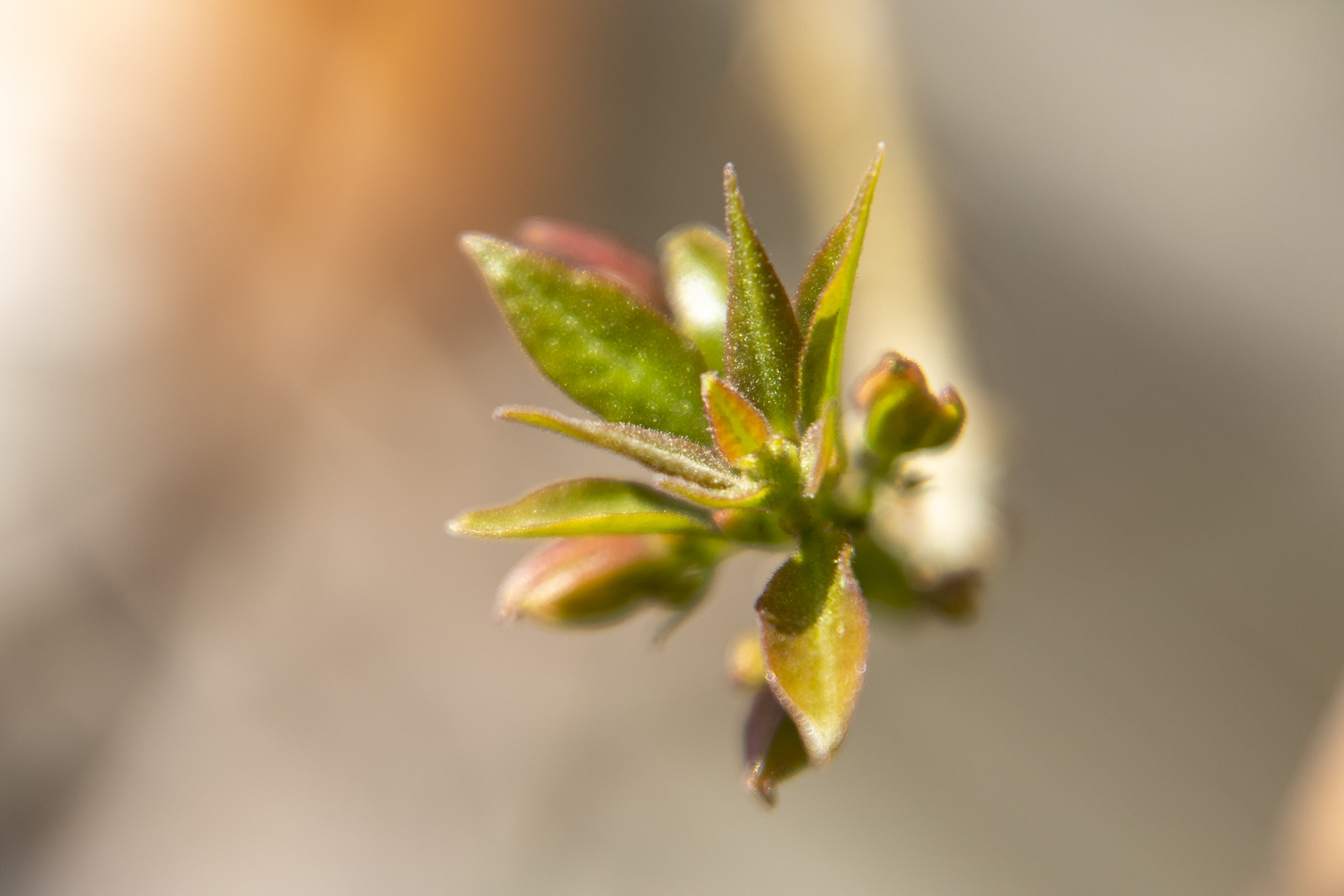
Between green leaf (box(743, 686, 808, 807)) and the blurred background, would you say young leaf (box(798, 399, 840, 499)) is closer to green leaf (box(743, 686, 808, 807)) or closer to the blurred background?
green leaf (box(743, 686, 808, 807))

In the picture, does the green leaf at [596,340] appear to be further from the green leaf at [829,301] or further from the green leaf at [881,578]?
the green leaf at [881,578]

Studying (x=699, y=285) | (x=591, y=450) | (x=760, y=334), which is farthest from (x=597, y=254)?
(x=591, y=450)

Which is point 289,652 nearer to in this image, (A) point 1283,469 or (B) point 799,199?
(B) point 799,199

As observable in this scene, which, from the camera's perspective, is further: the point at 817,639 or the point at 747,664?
the point at 747,664

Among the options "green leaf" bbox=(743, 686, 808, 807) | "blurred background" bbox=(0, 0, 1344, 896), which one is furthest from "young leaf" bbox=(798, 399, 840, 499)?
"blurred background" bbox=(0, 0, 1344, 896)

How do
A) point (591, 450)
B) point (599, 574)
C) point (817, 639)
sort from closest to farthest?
point (817, 639) → point (599, 574) → point (591, 450)

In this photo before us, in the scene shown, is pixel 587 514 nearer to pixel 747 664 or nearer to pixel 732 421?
pixel 732 421

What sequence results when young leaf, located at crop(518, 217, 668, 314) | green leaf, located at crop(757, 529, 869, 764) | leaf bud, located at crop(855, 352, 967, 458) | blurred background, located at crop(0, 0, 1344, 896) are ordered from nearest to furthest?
green leaf, located at crop(757, 529, 869, 764) → leaf bud, located at crop(855, 352, 967, 458) → young leaf, located at crop(518, 217, 668, 314) → blurred background, located at crop(0, 0, 1344, 896)
